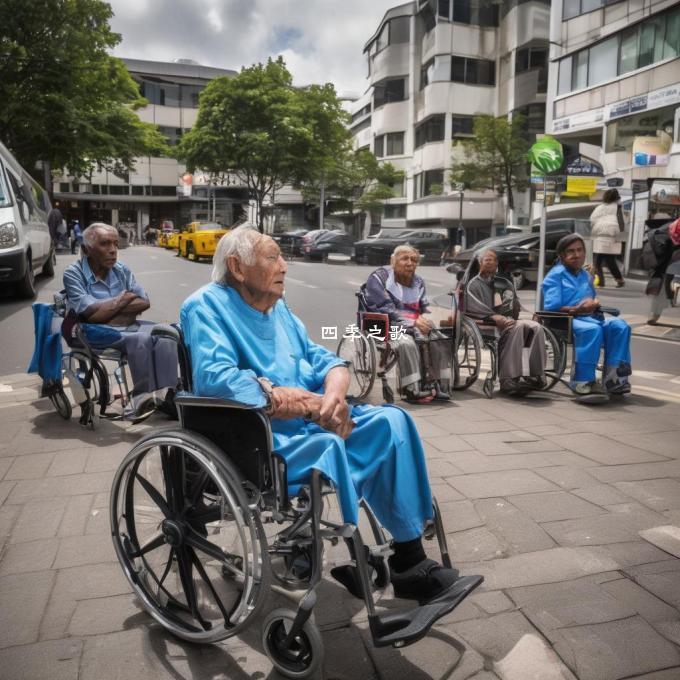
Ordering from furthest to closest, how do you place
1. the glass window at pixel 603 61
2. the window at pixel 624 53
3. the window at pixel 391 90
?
the window at pixel 391 90 → the glass window at pixel 603 61 → the window at pixel 624 53

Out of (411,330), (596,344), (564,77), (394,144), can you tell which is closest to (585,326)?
(596,344)

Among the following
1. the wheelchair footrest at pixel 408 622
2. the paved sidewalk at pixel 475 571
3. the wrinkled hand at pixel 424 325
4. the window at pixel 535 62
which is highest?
the window at pixel 535 62

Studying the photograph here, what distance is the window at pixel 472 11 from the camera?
38500 millimetres

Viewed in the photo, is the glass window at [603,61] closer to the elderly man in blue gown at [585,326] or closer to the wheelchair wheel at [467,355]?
the elderly man in blue gown at [585,326]

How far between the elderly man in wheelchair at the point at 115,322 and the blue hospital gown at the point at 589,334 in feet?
11.3

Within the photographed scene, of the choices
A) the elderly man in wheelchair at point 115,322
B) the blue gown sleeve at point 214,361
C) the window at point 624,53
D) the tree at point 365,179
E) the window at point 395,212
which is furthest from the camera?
the window at point 395,212

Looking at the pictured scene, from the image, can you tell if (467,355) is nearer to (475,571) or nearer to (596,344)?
(596,344)

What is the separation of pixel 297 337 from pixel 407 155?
1742 inches

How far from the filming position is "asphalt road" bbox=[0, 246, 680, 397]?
309 inches

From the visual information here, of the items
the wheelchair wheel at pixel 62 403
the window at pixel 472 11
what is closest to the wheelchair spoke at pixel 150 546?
the wheelchair wheel at pixel 62 403

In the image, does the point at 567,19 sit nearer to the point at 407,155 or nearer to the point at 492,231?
the point at 492,231

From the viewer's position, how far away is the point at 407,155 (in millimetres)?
45344

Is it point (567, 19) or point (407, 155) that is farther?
point (407, 155)

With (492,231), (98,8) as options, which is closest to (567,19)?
(492,231)
